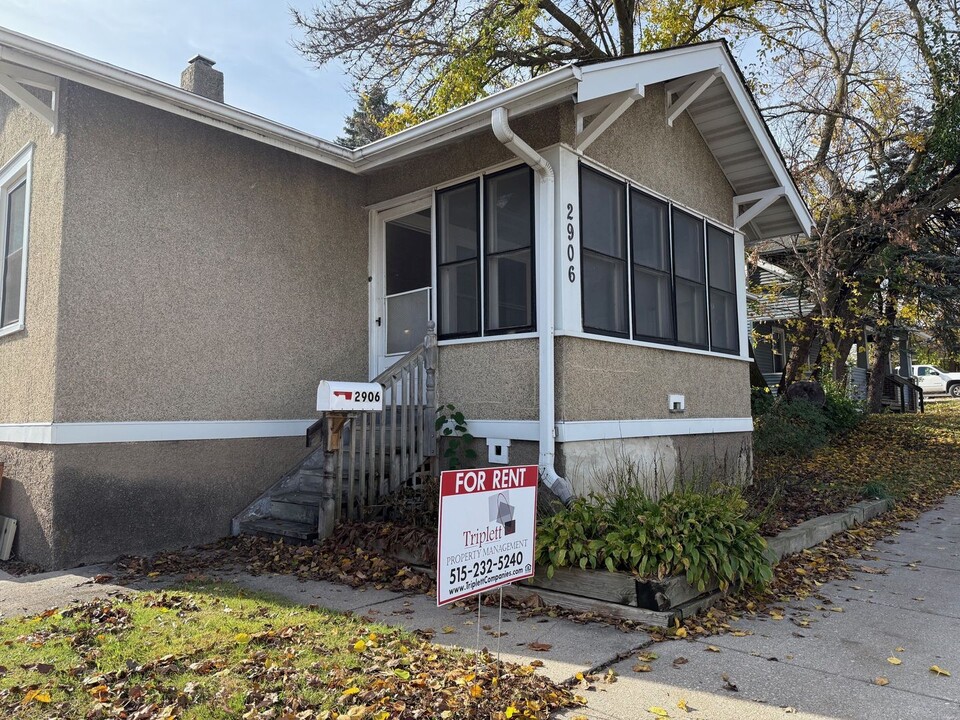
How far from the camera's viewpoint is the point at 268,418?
7070mm

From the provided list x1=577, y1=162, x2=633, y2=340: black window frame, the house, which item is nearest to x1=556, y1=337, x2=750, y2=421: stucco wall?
the house

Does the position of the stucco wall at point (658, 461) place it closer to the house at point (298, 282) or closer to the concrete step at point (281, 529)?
the house at point (298, 282)

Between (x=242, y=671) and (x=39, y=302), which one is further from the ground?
(x=39, y=302)

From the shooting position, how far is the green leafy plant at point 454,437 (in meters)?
6.74

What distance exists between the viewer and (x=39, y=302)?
6074 mm

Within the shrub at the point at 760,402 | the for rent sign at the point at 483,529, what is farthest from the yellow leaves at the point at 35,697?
the shrub at the point at 760,402

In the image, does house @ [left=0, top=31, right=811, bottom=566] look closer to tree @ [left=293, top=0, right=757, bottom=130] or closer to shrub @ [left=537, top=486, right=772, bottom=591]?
shrub @ [left=537, top=486, right=772, bottom=591]

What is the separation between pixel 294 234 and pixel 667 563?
5.01 metres

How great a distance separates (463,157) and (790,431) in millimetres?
8508

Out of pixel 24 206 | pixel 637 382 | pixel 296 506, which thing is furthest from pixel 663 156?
pixel 24 206

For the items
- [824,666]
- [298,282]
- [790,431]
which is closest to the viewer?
[824,666]

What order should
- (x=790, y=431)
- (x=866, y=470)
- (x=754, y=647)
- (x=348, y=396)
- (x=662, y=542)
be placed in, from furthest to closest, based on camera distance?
(x=790, y=431), (x=866, y=470), (x=348, y=396), (x=662, y=542), (x=754, y=647)

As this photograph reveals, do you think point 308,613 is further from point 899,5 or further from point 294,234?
point 899,5

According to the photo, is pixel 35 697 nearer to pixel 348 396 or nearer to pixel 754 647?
pixel 348 396
